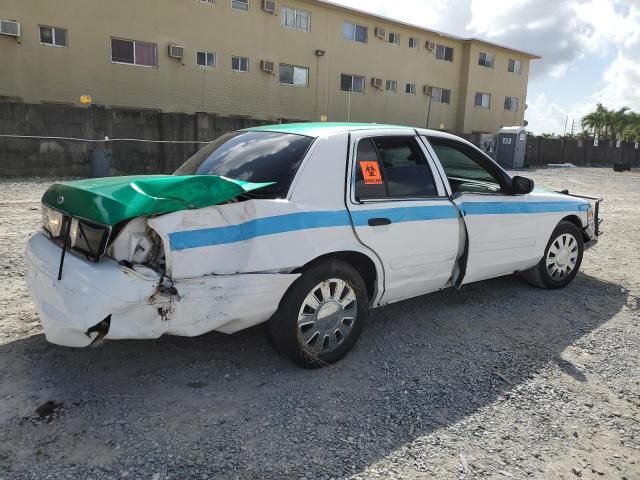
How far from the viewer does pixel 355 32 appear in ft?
83.7

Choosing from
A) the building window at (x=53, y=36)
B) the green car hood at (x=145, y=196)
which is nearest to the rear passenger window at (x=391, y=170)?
the green car hood at (x=145, y=196)

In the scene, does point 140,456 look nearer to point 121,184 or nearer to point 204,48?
point 121,184

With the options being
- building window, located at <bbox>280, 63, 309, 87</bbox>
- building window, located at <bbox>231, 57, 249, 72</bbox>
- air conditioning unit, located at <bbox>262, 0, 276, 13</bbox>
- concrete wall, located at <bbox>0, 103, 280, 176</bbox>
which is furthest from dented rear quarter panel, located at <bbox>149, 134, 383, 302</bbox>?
building window, located at <bbox>280, 63, 309, 87</bbox>

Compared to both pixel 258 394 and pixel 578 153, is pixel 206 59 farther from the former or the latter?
pixel 578 153

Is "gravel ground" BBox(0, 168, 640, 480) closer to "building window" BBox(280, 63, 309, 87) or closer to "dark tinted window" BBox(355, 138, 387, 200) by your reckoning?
"dark tinted window" BBox(355, 138, 387, 200)

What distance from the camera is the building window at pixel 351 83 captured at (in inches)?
1001

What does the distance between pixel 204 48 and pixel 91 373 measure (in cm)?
1985

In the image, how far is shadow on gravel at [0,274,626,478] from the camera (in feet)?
8.34

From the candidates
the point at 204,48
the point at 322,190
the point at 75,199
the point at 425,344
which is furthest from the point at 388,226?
the point at 204,48

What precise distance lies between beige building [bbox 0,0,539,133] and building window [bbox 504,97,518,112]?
229 centimetres

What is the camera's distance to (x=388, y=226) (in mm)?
3631

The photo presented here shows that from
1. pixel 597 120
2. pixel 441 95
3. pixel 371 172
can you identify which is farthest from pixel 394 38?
pixel 597 120

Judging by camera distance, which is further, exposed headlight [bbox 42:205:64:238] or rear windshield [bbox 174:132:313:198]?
Answer: rear windshield [bbox 174:132:313:198]

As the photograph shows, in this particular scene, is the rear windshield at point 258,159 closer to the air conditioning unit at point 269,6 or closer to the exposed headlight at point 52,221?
the exposed headlight at point 52,221
